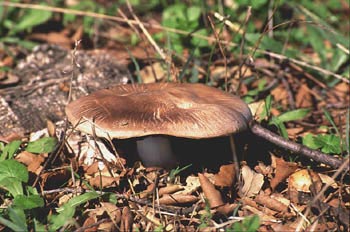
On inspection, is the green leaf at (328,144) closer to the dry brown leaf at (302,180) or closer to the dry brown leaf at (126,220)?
the dry brown leaf at (302,180)

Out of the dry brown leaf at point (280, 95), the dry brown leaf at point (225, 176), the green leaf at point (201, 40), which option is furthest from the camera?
the green leaf at point (201, 40)

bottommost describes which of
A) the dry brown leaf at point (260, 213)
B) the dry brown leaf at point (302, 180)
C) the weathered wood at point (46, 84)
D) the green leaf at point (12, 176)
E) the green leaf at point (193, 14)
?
the dry brown leaf at point (260, 213)

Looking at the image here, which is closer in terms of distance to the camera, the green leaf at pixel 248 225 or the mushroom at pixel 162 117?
the green leaf at pixel 248 225

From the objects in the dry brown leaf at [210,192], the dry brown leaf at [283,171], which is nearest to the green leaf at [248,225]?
the dry brown leaf at [210,192]

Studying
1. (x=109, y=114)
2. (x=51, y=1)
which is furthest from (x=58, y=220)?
(x=51, y=1)

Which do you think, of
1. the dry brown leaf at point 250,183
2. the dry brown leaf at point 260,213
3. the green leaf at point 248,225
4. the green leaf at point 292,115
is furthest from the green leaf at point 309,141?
the green leaf at point 248,225

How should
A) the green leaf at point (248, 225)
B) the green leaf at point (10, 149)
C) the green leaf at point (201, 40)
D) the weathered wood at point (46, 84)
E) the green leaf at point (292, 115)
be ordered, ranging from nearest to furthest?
the green leaf at point (248, 225), the green leaf at point (10, 149), the weathered wood at point (46, 84), the green leaf at point (292, 115), the green leaf at point (201, 40)

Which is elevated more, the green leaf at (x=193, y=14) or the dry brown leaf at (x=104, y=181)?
the green leaf at (x=193, y=14)
